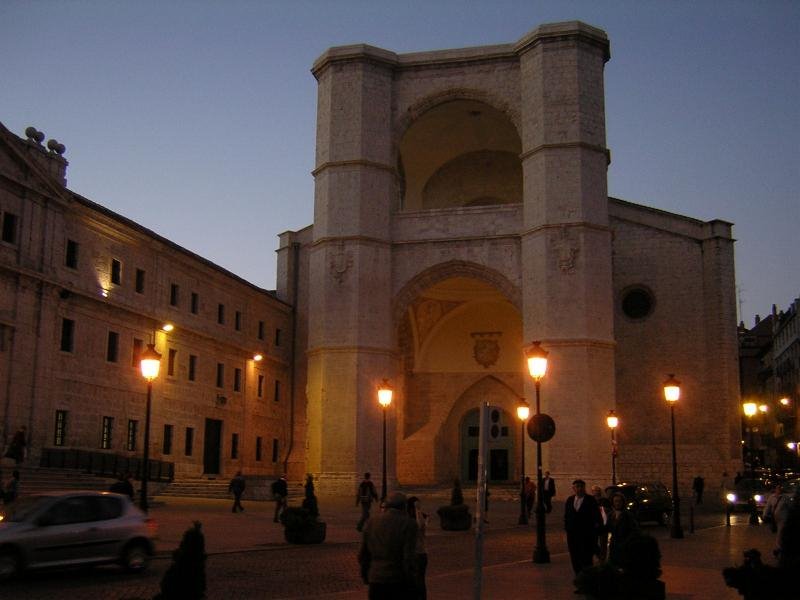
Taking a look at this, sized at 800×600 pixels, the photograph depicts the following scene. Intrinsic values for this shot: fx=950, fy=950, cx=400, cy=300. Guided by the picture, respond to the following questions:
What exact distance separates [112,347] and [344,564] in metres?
20.7

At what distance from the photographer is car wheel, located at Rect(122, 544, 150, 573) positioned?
14273 mm

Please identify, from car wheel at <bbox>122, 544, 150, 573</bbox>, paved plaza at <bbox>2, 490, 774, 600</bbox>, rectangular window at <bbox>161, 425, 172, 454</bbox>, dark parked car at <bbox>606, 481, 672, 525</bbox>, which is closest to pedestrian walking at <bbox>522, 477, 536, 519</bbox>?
paved plaza at <bbox>2, 490, 774, 600</bbox>

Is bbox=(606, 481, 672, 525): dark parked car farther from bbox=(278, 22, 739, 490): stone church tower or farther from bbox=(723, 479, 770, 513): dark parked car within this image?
bbox=(278, 22, 739, 490): stone church tower

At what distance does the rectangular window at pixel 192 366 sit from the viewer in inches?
1560

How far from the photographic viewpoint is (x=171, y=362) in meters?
38.0

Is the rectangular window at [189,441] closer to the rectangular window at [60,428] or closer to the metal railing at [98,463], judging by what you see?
the metal railing at [98,463]

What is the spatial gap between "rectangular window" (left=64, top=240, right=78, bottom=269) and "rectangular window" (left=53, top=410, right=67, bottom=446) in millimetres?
4968

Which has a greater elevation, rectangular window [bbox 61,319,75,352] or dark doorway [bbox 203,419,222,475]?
rectangular window [bbox 61,319,75,352]

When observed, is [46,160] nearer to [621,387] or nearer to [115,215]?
[115,215]

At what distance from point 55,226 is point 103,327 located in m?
4.26

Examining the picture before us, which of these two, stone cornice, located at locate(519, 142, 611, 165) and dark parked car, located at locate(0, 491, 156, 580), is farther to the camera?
stone cornice, located at locate(519, 142, 611, 165)

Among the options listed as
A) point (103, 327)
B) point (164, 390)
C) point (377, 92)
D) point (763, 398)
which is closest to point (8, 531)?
point (103, 327)

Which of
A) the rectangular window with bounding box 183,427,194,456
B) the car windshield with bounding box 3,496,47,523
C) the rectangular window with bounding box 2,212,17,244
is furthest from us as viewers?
the rectangular window with bounding box 183,427,194,456

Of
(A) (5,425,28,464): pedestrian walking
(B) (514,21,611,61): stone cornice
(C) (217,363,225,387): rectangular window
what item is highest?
(B) (514,21,611,61): stone cornice
